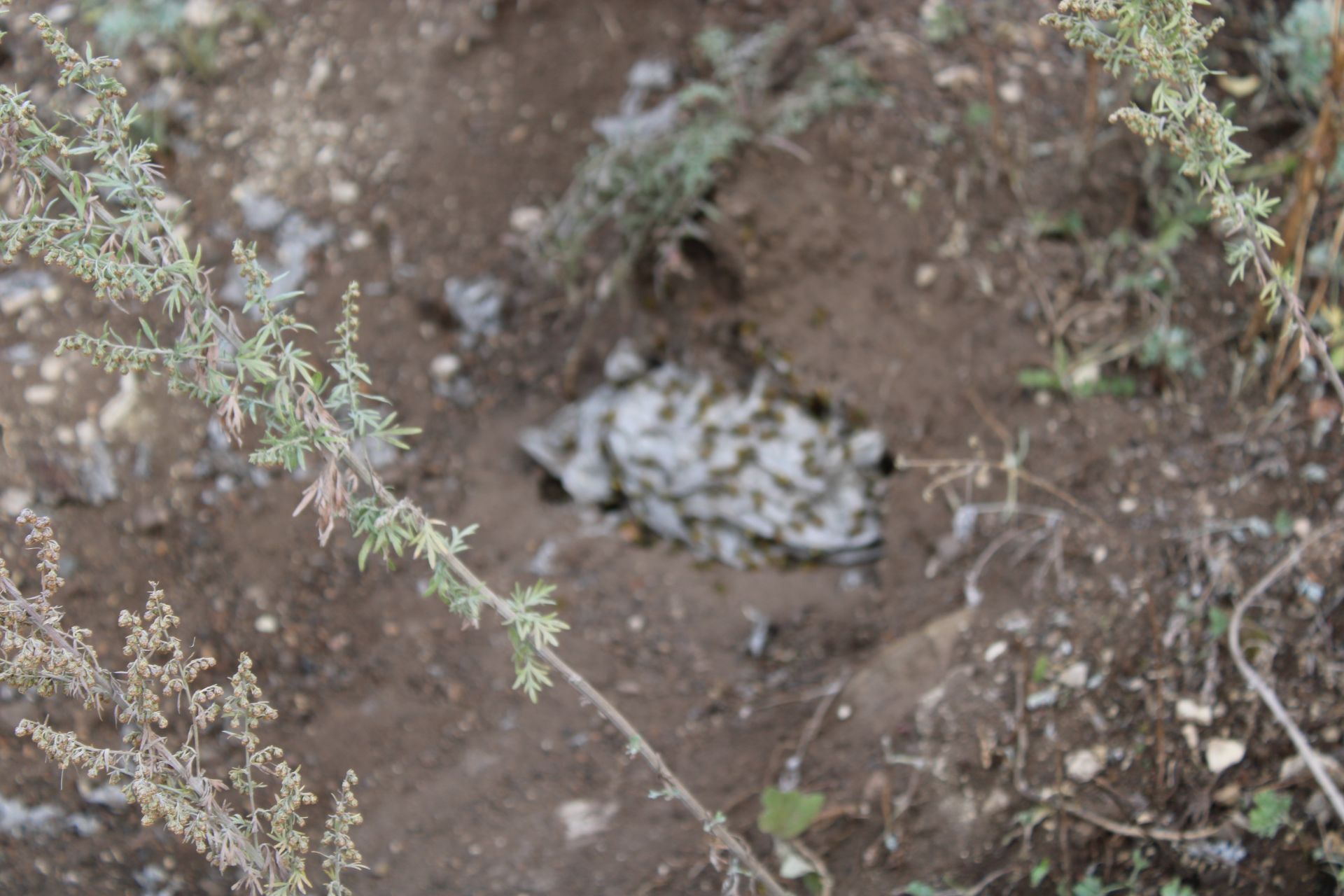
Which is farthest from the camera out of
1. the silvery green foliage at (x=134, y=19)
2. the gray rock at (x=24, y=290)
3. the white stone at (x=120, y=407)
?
the silvery green foliage at (x=134, y=19)

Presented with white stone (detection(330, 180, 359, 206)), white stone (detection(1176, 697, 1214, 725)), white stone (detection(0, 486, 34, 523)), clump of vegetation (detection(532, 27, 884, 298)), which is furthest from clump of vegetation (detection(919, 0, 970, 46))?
white stone (detection(0, 486, 34, 523))

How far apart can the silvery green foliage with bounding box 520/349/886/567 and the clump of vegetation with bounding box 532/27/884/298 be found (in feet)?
1.29

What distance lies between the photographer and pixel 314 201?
351cm

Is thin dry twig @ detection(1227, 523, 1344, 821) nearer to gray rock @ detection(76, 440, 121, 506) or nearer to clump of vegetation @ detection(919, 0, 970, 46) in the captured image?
clump of vegetation @ detection(919, 0, 970, 46)

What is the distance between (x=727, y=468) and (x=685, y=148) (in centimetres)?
92

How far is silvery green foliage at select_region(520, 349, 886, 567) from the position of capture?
9.75 ft

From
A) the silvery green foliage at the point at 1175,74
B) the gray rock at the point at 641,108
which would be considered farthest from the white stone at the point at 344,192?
the silvery green foliage at the point at 1175,74

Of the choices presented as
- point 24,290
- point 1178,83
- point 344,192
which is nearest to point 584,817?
point 1178,83

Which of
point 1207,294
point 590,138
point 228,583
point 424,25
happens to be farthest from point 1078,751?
point 424,25

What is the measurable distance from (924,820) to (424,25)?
10.1ft

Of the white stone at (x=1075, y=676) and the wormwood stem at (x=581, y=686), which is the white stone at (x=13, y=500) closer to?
the wormwood stem at (x=581, y=686)

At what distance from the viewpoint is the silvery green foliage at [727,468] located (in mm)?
2973

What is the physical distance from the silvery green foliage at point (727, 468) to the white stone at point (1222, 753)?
966mm

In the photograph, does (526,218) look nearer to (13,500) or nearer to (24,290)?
(24,290)
